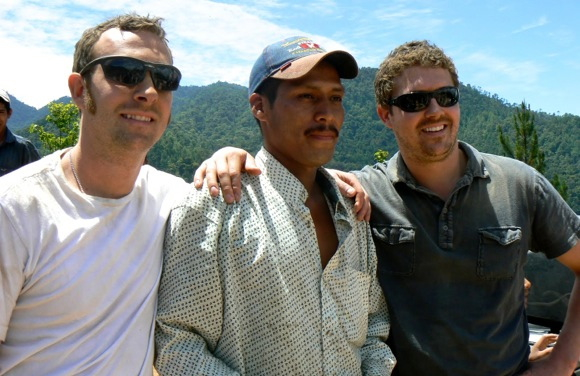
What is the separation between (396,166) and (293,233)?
0.87 meters

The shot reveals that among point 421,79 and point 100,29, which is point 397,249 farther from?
point 100,29

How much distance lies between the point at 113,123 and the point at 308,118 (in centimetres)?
72

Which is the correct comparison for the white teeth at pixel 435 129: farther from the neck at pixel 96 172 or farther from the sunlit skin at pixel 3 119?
the sunlit skin at pixel 3 119

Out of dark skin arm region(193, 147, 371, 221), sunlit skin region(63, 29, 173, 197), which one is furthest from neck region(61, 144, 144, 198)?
dark skin arm region(193, 147, 371, 221)

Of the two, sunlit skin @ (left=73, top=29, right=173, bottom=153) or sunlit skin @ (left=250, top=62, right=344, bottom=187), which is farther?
sunlit skin @ (left=250, top=62, right=344, bottom=187)

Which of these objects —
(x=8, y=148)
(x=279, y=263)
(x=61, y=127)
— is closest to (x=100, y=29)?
(x=279, y=263)

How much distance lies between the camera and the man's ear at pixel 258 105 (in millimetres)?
2521

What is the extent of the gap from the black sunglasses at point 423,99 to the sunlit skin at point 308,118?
19.1 inches

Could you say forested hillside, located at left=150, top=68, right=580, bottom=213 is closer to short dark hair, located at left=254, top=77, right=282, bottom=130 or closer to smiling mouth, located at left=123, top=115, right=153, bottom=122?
short dark hair, located at left=254, top=77, right=282, bottom=130

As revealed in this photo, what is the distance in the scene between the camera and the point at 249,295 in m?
2.19

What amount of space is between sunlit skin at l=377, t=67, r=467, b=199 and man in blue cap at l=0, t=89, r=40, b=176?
13.5 ft

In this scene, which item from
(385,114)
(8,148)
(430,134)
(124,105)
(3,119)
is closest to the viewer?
(124,105)

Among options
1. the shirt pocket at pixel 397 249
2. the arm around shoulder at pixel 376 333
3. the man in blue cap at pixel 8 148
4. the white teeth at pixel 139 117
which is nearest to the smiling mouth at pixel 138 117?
the white teeth at pixel 139 117

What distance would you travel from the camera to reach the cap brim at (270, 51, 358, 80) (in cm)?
234
